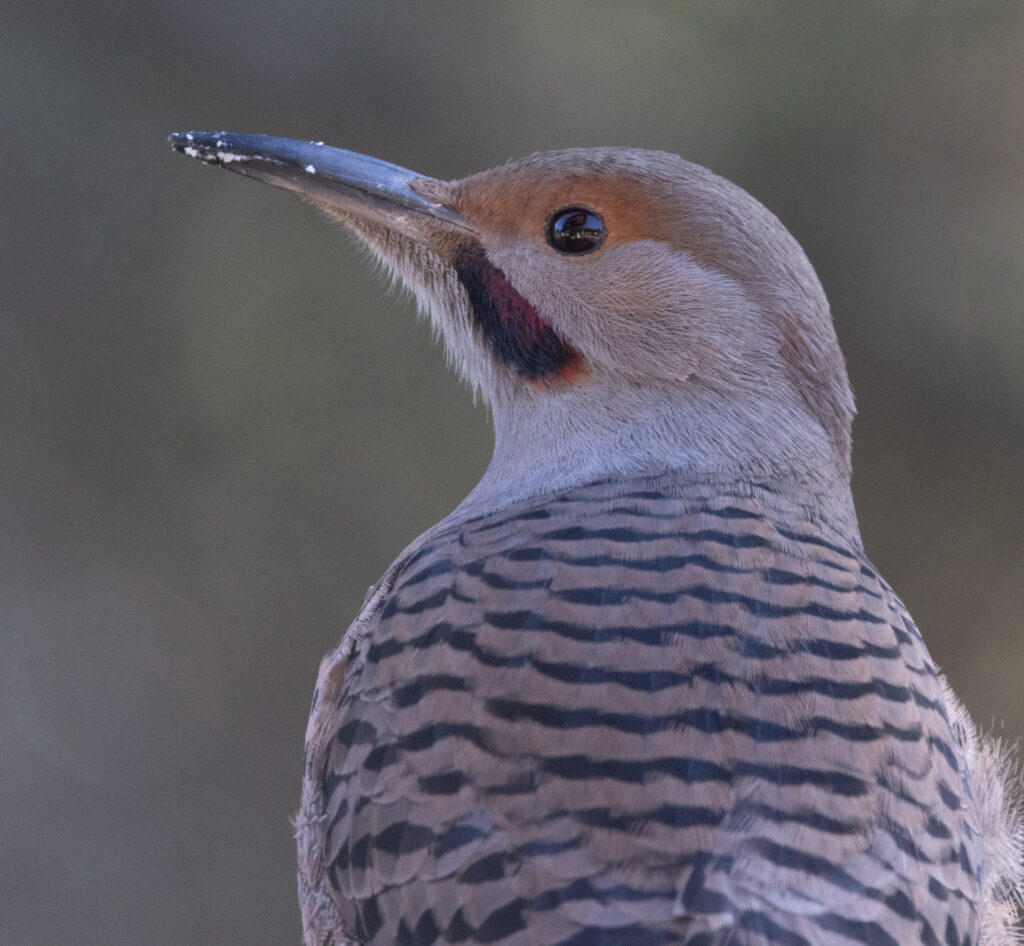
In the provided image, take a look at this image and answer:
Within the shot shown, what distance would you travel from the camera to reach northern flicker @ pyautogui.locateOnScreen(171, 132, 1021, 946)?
6.07 feet

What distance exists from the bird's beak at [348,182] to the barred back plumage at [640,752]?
0.66 m

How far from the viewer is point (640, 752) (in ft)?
6.28

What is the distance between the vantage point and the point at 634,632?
205 cm

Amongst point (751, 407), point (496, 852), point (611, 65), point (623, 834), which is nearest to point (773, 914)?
point (623, 834)

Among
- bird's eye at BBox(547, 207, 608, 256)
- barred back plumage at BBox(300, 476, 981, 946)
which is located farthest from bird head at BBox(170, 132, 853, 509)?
barred back plumage at BBox(300, 476, 981, 946)

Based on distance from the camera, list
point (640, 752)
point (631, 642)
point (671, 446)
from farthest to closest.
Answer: point (671, 446), point (631, 642), point (640, 752)

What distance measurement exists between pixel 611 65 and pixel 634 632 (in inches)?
115

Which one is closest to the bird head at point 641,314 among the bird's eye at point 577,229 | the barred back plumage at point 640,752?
the bird's eye at point 577,229

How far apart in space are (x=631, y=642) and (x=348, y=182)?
3.58 ft

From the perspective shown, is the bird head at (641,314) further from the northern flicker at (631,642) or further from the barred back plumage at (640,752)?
the barred back plumage at (640,752)

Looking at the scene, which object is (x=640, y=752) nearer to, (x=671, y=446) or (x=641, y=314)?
(x=671, y=446)

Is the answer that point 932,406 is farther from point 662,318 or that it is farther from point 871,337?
point 662,318

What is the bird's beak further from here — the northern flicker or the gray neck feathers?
the gray neck feathers

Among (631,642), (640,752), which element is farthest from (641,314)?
(640,752)
